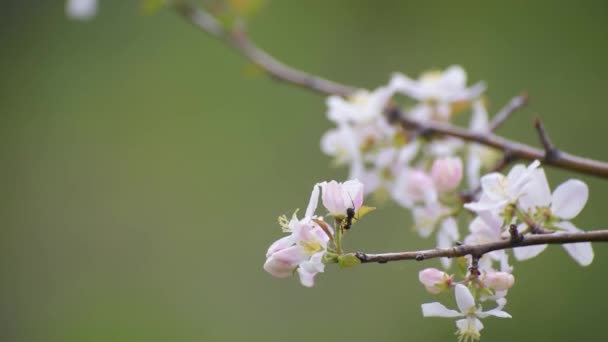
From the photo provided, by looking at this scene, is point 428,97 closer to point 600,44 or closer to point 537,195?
point 537,195

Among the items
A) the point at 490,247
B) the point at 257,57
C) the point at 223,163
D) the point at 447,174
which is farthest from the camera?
the point at 223,163

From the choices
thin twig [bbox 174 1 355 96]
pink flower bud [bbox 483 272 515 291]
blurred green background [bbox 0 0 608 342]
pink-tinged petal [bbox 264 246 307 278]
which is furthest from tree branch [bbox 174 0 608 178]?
blurred green background [bbox 0 0 608 342]

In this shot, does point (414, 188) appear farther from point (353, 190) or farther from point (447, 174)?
point (353, 190)

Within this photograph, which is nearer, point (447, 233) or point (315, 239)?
point (315, 239)

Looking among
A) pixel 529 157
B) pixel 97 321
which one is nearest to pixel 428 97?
pixel 529 157

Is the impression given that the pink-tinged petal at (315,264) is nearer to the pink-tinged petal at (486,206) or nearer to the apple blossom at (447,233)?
the pink-tinged petal at (486,206)

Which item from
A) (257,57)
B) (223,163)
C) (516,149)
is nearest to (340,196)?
(516,149)

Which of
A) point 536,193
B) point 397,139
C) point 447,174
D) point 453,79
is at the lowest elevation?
point 536,193
